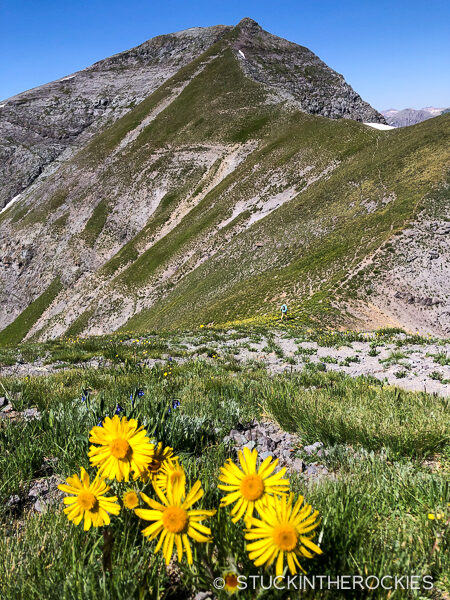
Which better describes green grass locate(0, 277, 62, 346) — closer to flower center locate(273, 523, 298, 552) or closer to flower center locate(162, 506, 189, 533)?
flower center locate(162, 506, 189, 533)

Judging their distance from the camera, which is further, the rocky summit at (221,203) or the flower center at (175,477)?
the rocky summit at (221,203)

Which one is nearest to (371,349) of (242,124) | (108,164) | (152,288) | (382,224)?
(382,224)

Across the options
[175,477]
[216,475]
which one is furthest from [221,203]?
[175,477]

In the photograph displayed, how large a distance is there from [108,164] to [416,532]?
92495 millimetres

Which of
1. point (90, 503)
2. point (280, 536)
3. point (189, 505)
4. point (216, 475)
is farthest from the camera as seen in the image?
point (216, 475)

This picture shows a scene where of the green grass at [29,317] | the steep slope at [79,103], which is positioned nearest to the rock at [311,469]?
the green grass at [29,317]

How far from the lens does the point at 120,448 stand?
1612mm

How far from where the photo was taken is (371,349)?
41.0 feet

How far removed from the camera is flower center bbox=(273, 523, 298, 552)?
→ 1.18 meters

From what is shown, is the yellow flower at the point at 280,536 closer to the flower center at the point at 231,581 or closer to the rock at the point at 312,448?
the flower center at the point at 231,581

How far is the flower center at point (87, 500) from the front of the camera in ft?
5.05

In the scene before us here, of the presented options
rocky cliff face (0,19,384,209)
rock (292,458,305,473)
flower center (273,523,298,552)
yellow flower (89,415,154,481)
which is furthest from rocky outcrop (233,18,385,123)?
flower center (273,523,298,552)

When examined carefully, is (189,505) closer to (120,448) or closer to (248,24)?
(120,448)

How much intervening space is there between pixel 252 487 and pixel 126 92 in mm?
151284
